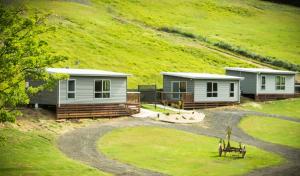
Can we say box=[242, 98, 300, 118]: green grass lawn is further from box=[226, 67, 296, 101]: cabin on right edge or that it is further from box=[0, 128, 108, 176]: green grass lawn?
box=[0, 128, 108, 176]: green grass lawn

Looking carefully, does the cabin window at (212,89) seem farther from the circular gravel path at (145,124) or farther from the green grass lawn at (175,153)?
the green grass lawn at (175,153)

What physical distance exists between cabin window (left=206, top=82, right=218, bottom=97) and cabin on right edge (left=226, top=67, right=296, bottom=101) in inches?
316

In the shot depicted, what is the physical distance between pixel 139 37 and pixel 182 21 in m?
29.2

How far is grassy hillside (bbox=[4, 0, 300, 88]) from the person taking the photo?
78375 millimetres

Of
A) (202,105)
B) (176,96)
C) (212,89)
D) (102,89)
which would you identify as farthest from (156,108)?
(212,89)

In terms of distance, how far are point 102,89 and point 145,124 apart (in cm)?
580

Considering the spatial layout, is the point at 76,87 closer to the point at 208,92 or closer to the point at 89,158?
the point at 89,158

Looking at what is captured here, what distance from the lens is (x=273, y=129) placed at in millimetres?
44281

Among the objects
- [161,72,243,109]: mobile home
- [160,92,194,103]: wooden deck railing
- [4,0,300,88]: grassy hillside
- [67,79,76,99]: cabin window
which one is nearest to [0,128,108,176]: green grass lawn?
[67,79,76,99]: cabin window

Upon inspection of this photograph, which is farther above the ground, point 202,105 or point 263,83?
point 263,83

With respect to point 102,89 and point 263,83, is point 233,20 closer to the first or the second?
point 263,83

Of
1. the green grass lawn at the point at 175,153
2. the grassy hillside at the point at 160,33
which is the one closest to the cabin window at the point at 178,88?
the grassy hillside at the point at 160,33

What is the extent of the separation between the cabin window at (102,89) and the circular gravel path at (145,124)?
3.14 meters

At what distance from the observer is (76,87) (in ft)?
139
